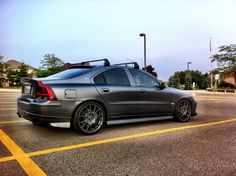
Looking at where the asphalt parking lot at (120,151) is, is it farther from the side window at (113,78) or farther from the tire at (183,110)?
the side window at (113,78)

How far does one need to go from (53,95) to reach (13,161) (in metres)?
1.50

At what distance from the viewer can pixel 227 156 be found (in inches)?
142

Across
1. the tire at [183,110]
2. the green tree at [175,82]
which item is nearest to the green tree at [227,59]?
the green tree at [175,82]

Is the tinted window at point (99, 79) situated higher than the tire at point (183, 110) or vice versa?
the tinted window at point (99, 79)

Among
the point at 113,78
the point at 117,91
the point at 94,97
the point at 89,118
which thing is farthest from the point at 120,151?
the point at 113,78

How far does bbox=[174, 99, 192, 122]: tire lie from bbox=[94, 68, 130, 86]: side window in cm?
172

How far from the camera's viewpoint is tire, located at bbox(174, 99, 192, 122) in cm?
639

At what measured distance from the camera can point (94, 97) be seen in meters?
4.83

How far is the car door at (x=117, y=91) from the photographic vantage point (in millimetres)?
5074

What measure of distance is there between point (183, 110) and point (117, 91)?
7.40 feet

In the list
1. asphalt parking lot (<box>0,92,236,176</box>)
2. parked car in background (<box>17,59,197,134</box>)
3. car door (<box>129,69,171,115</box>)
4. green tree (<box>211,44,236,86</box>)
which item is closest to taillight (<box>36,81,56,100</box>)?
parked car in background (<box>17,59,197,134</box>)

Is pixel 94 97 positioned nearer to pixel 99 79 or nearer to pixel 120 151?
pixel 99 79


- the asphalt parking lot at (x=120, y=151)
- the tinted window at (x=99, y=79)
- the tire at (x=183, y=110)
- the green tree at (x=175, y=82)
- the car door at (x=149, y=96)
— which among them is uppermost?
the green tree at (x=175, y=82)

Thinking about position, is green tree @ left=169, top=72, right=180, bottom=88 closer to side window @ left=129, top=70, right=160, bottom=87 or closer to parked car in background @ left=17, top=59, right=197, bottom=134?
side window @ left=129, top=70, right=160, bottom=87
